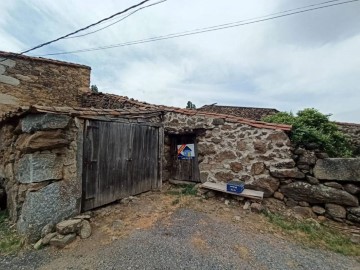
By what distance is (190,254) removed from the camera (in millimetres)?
3412

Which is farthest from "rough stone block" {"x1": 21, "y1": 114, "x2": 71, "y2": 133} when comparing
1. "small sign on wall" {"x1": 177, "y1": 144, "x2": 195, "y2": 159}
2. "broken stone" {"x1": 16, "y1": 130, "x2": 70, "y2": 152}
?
"small sign on wall" {"x1": 177, "y1": 144, "x2": 195, "y2": 159}

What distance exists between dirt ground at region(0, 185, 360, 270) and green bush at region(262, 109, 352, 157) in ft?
6.93

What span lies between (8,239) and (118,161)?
243 cm

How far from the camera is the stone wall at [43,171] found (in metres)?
3.86

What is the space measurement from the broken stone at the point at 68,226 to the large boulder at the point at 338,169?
196 inches

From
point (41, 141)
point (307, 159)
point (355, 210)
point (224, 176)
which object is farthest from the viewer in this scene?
point (224, 176)

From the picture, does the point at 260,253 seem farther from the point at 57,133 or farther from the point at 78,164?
the point at 57,133

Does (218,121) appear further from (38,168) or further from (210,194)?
(38,168)

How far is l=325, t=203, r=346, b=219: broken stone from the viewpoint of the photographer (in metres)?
4.74

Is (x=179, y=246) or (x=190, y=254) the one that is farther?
(x=179, y=246)

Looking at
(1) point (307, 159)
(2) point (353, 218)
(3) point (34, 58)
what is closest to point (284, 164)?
(1) point (307, 159)

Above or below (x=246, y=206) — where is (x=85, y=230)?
below

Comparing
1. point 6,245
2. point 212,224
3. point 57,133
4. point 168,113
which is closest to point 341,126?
point 168,113

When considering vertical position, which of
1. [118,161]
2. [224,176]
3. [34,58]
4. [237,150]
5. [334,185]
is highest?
[34,58]
